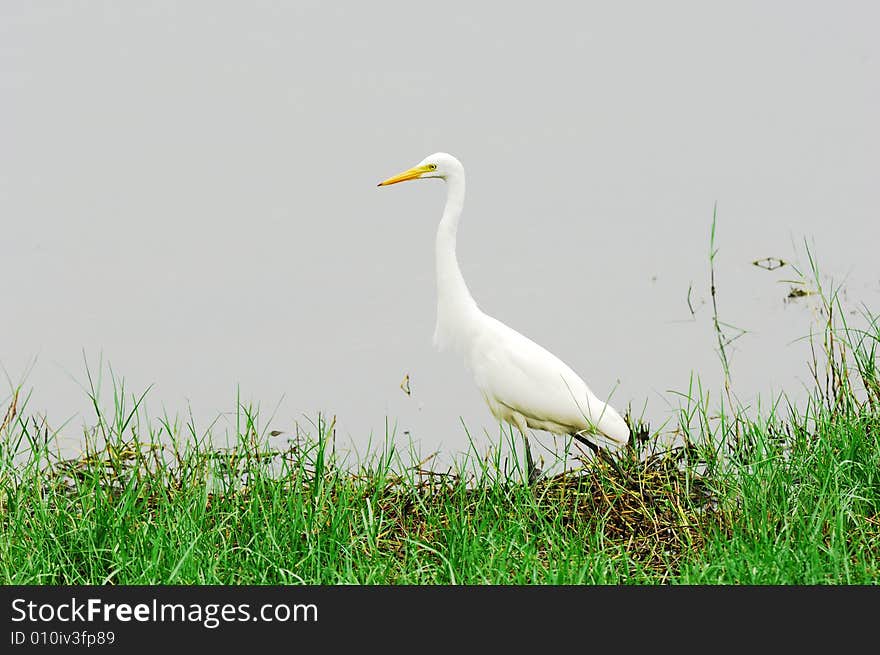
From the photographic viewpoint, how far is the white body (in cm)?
419

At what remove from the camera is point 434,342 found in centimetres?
451

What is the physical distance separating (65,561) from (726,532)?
2192 millimetres

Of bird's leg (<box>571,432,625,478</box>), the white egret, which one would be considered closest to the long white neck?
the white egret

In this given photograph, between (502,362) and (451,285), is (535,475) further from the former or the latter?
(451,285)

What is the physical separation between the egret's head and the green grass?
4.27 feet

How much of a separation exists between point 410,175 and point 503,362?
36.8 inches

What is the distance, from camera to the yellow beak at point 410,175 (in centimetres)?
416

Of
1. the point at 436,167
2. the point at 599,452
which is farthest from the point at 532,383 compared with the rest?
the point at 436,167

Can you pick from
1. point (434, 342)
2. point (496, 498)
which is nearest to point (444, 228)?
point (434, 342)

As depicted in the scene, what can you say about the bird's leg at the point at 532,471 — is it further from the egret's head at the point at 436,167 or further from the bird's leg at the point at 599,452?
the egret's head at the point at 436,167

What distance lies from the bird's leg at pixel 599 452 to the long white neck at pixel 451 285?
0.69m

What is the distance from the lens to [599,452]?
395 centimetres

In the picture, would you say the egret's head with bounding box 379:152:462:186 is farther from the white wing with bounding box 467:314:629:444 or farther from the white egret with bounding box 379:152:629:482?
the white wing with bounding box 467:314:629:444

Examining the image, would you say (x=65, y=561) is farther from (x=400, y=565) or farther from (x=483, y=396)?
(x=483, y=396)
